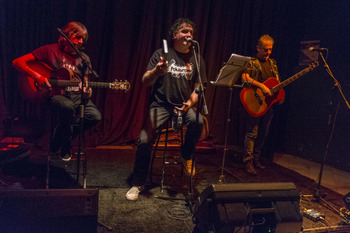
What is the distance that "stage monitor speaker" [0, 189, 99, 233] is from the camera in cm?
Answer: 180

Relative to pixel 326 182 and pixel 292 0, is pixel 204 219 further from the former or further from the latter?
pixel 292 0

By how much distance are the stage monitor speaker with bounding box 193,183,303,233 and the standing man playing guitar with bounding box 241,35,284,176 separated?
200 cm

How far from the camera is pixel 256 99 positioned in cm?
422

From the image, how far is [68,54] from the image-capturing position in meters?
3.49

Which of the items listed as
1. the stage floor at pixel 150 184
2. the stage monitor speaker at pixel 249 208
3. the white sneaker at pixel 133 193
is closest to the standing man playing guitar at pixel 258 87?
the stage floor at pixel 150 184

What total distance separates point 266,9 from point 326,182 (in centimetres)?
327

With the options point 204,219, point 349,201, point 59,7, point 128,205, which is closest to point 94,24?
point 59,7

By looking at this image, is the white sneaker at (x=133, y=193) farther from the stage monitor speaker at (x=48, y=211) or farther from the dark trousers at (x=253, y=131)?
the dark trousers at (x=253, y=131)

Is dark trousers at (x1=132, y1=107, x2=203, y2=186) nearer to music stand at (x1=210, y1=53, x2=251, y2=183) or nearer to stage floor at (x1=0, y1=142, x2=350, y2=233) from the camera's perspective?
stage floor at (x1=0, y1=142, x2=350, y2=233)

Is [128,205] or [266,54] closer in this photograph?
[128,205]

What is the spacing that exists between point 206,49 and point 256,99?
1.78 metres

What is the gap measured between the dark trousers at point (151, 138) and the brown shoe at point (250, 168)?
1294 mm

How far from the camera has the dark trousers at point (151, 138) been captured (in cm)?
315

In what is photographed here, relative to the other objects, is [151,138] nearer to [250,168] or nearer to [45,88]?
[45,88]
